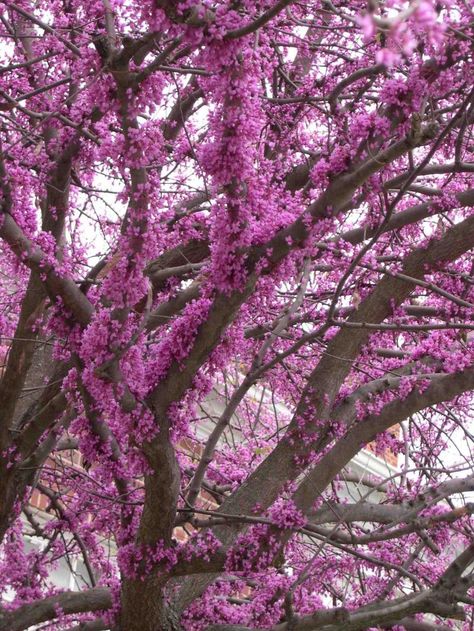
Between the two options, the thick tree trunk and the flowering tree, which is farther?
the thick tree trunk

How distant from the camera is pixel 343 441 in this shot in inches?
209

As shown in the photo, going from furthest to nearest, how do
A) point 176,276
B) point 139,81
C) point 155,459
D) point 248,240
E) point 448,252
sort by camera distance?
1. point 176,276
2. point 448,252
3. point 155,459
4. point 248,240
5. point 139,81

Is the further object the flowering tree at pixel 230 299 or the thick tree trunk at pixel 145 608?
the thick tree trunk at pixel 145 608

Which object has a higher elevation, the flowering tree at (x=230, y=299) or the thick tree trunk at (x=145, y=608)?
the flowering tree at (x=230, y=299)

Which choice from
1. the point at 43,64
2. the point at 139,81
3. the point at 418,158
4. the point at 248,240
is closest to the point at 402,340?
the point at 418,158

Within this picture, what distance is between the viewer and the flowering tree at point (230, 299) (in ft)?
13.6

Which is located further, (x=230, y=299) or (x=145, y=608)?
(x=145, y=608)

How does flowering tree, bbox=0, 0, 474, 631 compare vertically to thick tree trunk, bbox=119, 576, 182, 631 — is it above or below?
above

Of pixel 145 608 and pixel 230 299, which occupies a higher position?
pixel 230 299

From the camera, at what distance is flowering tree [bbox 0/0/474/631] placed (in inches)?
163

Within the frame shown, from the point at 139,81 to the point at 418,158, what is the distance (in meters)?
4.18

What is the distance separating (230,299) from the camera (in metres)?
4.50

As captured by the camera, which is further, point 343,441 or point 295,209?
point 343,441

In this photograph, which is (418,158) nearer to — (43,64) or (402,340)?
(402,340)
